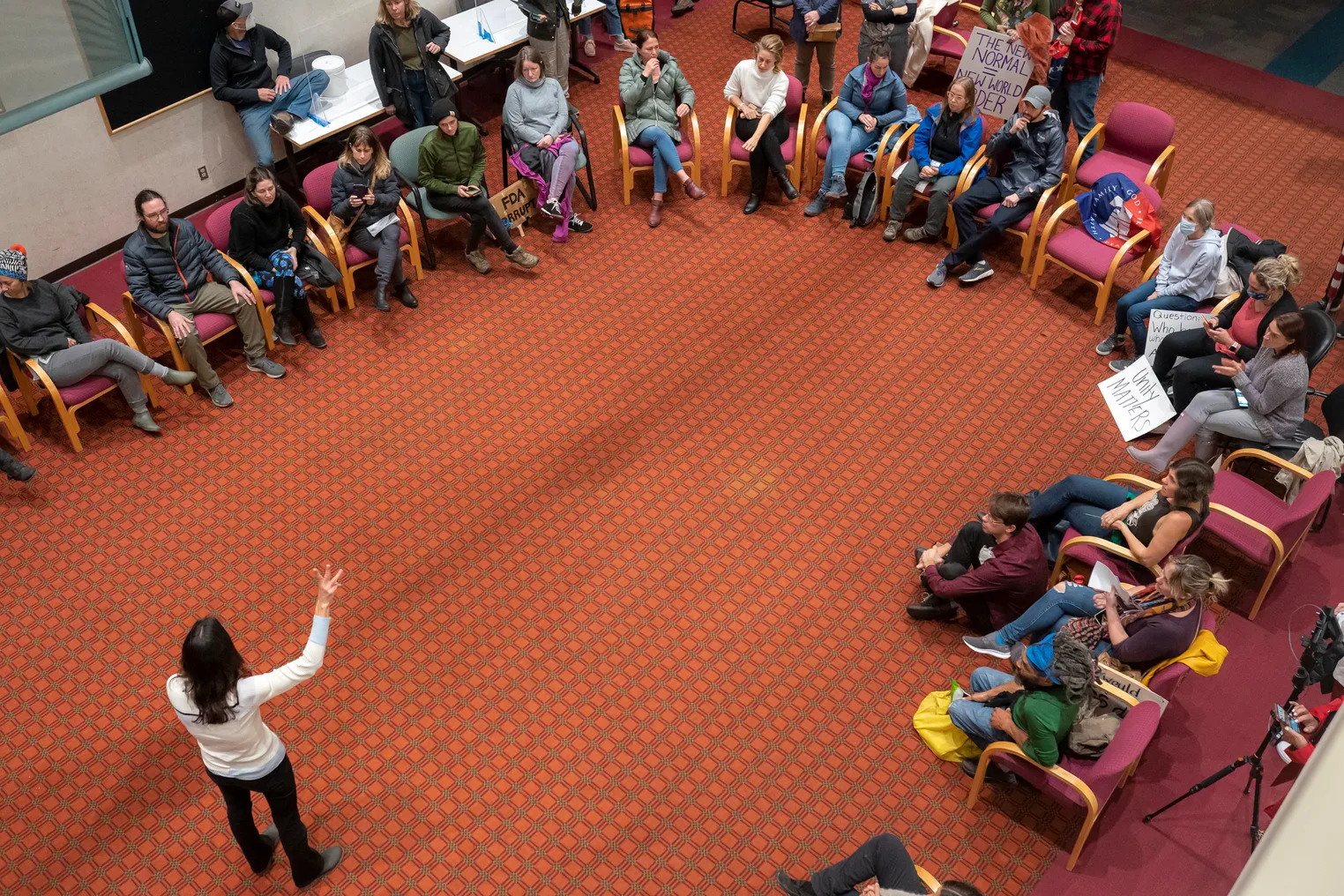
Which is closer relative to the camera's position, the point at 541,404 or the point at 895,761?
the point at 895,761

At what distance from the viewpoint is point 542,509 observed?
19.9 feet

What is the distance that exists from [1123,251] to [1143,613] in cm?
307

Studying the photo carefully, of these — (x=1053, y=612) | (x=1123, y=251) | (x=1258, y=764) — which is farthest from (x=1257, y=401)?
(x=1258, y=764)

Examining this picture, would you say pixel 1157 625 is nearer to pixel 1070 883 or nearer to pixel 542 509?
pixel 1070 883

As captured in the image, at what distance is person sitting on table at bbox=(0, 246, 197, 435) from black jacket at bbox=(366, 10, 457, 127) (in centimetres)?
271

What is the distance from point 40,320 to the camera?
5.97m

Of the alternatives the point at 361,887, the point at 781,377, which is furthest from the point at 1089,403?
the point at 361,887

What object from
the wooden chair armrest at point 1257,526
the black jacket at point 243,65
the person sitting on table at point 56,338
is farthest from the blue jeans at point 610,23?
the wooden chair armrest at point 1257,526

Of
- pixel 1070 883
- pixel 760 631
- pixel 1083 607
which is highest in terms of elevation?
pixel 1083 607

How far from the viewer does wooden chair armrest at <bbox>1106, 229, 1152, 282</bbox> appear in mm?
6941

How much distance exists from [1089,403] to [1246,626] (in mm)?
1691

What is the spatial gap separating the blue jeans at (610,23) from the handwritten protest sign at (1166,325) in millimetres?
5461

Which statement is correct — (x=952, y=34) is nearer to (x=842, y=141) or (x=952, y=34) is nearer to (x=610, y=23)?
(x=842, y=141)

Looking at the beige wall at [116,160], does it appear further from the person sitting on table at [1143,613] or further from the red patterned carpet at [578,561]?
the person sitting on table at [1143,613]
